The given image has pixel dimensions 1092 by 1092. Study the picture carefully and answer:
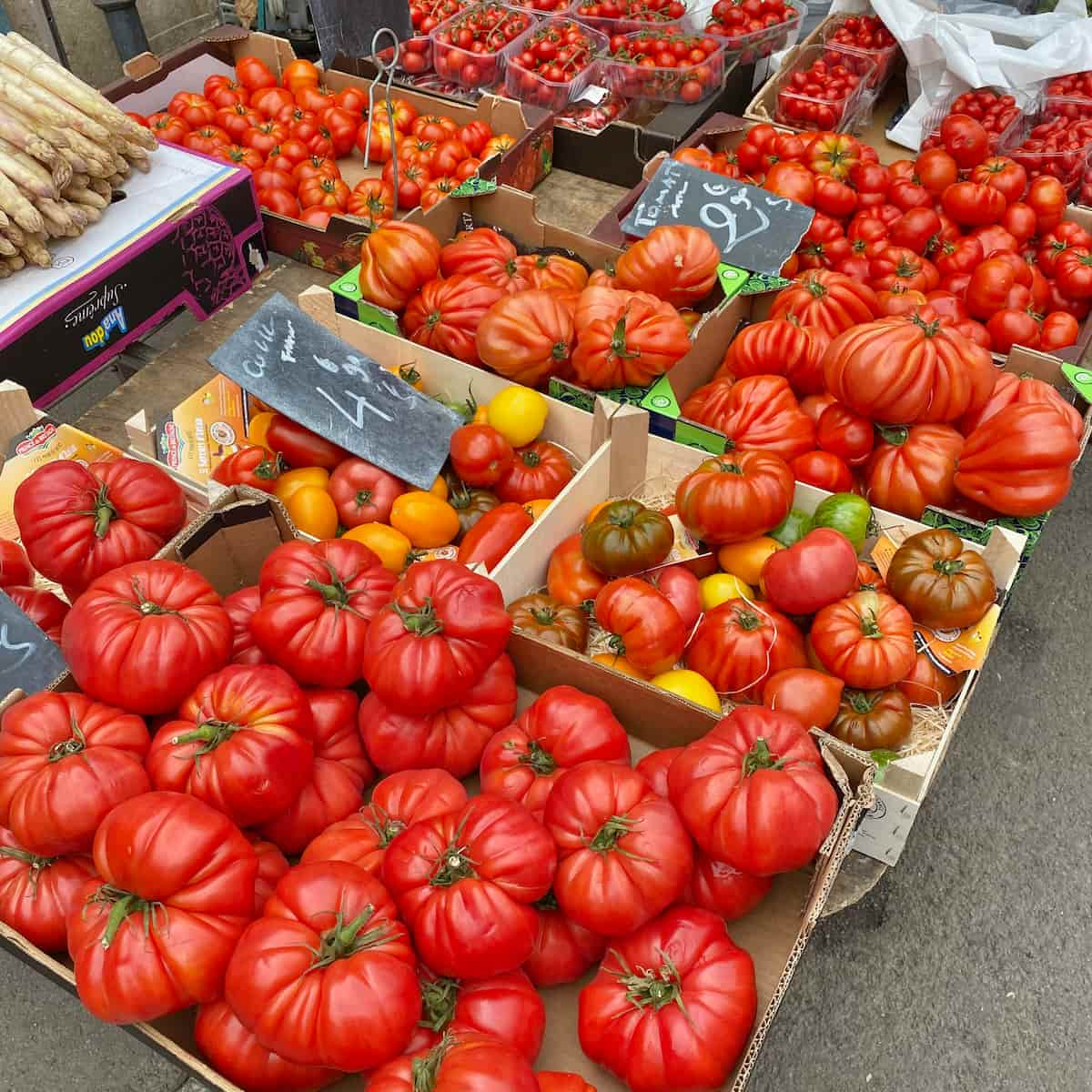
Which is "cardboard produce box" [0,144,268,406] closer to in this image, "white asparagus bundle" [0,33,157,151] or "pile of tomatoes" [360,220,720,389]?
"white asparagus bundle" [0,33,157,151]

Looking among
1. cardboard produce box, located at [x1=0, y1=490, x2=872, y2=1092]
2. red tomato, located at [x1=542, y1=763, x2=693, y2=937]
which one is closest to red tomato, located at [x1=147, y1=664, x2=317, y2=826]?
cardboard produce box, located at [x1=0, y1=490, x2=872, y2=1092]

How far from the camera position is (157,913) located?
4.33 feet

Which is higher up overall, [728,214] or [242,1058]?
[728,214]

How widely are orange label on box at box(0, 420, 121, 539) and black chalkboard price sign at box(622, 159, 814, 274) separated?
72.2 inches

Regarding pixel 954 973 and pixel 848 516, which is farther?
pixel 954 973

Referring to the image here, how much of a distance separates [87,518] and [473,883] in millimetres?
1210

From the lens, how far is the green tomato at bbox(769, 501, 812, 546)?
2.38 metres

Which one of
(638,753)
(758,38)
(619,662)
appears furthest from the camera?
(758,38)

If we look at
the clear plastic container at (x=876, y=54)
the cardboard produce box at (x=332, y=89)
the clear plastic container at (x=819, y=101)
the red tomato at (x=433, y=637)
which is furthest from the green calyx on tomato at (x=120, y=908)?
the clear plastic container at (x=876, y=54)

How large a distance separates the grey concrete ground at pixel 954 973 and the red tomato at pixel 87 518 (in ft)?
4.63

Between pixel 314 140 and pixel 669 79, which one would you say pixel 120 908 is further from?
pixel 669 79

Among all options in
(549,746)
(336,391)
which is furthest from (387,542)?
(549,746)

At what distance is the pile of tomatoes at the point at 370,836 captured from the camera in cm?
129

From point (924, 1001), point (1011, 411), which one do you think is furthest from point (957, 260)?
point (924, 1001)
